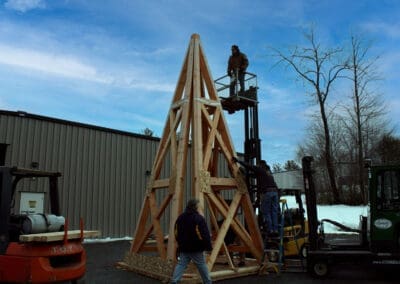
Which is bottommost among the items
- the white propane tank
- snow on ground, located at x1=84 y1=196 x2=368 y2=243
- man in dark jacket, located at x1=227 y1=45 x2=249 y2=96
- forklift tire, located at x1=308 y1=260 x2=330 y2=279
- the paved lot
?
the paved lot

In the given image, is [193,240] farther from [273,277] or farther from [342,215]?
[342,215]

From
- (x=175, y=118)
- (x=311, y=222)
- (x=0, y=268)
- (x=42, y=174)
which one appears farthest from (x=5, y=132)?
(x=311, y=222)

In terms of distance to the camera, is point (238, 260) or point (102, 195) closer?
point (238, 260)

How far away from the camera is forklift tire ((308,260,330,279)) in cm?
970

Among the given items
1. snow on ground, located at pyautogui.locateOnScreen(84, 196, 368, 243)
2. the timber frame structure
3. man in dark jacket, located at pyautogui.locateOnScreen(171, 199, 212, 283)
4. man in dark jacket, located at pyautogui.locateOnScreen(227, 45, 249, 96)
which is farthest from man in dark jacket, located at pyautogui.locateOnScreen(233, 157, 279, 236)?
snow on ground, located at pyautogui.locateOnScreen(84, 196, 368, 243)

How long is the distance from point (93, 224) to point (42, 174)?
39.6 ft

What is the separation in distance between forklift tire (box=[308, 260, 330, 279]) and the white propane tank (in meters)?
6.25

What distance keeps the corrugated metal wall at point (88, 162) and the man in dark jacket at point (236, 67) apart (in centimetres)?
909

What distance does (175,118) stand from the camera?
441 inches

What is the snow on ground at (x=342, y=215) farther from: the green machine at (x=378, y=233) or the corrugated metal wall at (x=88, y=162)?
the green machine at (x=378, y=233)

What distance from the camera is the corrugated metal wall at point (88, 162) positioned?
16.9 metres

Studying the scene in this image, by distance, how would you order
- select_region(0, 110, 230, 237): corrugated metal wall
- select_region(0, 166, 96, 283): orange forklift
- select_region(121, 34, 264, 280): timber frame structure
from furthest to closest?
select_region(0, 110, 230, 237): corrugated metal wall, select_region(121, 34, 264, 280): timber frame structure, select_region(0, 166, 96, 283): orange forklift

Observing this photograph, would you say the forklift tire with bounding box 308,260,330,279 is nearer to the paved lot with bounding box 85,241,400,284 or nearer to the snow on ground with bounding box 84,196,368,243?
the paved lot with bounding box 85,241,400,284

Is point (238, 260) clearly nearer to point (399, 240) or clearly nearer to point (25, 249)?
point (399, 240)
